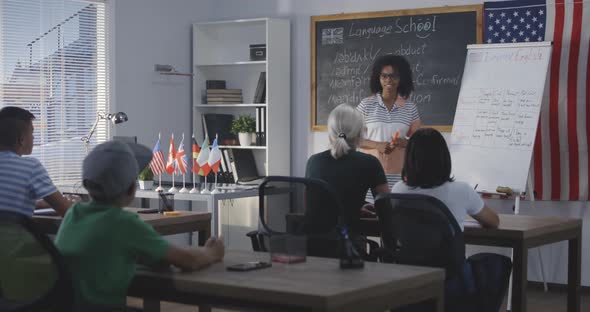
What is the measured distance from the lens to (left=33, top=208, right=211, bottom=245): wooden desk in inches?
168

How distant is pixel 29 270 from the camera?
2.79 metres

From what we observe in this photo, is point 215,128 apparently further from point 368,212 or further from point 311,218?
point 311,218

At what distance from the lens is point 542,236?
412cm

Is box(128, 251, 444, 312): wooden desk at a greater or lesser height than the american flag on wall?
lesser

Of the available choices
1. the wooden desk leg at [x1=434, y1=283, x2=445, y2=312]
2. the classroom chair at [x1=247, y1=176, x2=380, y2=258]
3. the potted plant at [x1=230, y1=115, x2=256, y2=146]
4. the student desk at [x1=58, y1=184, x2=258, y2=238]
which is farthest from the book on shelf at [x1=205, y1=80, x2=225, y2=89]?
the wooden desk leg at [x1=434, y1=283, x2=445, y2=312]

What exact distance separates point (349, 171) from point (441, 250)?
0.79m

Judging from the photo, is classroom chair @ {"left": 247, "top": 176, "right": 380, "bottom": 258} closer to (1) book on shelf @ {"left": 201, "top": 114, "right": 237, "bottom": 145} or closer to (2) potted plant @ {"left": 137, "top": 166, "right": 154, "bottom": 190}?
(2) potted plant @ {"left": 137, "top": 166, "right": 154, "bottom": 190}

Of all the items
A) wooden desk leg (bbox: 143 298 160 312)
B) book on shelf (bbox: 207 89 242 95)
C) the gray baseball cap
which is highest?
book on shelf (bbox: 207 89 242 95)

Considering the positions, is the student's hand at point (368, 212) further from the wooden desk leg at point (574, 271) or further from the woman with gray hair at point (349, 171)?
the wooden desk leg at point (574, 271)

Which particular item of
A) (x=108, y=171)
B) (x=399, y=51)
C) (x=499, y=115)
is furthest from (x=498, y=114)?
(x=108, y=171)

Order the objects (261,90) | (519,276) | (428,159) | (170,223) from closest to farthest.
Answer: (428,159) → (519,276) → (170,223) → (261,90)

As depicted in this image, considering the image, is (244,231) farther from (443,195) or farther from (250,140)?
(443,195)

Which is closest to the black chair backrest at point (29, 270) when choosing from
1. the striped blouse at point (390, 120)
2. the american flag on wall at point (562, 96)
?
the american flag on wall at point (562, 96)

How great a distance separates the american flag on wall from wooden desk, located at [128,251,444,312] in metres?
3.74
